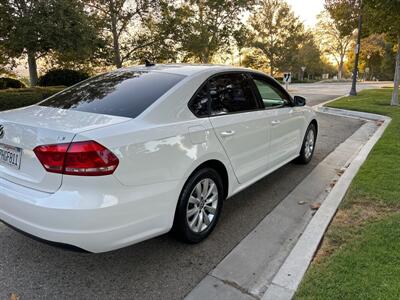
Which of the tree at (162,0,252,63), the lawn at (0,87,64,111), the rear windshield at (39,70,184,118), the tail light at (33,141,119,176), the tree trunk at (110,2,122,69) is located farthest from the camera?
the tree at (162,0,252,63)

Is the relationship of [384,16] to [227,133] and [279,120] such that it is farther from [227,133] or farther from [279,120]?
[227,133]

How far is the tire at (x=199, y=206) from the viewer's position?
117 inches

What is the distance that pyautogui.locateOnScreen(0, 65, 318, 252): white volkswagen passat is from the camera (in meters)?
2.33

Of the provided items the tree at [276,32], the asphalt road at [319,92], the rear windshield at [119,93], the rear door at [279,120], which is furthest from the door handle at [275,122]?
the tree at [276,32]

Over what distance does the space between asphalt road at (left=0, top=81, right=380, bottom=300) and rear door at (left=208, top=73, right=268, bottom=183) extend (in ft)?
2.17

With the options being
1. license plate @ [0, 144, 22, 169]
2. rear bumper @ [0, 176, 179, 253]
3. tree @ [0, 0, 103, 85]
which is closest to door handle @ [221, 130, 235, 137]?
rear bumper @ [0, 176, 179, 253]

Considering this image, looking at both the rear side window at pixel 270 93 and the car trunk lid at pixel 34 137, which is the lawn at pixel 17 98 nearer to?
the car trunk lid at pixel 34 137

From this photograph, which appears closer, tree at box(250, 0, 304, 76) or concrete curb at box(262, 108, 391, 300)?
concrete curb at box(262, 108, 391, 300)

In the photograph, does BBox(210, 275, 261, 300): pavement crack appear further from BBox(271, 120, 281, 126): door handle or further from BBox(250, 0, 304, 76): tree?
BBox(250, 0, 304, 76): tree

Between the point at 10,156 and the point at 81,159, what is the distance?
77 centimetres

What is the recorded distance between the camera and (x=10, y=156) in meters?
2.66

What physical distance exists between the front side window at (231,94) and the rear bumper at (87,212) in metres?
1.21

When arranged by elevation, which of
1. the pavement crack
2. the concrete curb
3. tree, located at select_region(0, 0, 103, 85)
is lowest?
the pavement crack

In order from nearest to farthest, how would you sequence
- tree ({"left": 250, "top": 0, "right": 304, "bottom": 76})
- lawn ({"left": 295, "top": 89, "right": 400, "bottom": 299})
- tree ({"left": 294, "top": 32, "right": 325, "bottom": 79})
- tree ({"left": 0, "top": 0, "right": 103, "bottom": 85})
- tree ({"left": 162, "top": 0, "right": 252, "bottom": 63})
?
lawn ({"left": 295, "top": 89, "right": 400, "bottom": 299})
tree ({"left": 0, "top": 0, "right": 103, "bottom": 85})
tree ({"left": 162, "top": 0, "right": 252, "bottom": 63})
tree ({"left": 250, "top": 0, "right": 304, "bottom": 76})
tree ({"left": 294, "top": 32, "right": 325, "bottom": 79})
